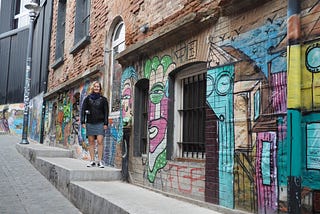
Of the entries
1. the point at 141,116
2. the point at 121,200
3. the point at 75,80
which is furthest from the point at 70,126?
the point at 121,200

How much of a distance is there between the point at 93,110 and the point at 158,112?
2087 millimetres

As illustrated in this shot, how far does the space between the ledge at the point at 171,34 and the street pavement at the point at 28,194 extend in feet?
10.5

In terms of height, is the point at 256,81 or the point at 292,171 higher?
the point at 256,81

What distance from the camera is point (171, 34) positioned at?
253 inches

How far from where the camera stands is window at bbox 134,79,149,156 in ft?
25.7

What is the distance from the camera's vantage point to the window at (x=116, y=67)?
9.35 meters

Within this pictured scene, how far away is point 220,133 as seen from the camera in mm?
5152

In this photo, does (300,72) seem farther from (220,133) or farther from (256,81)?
(220,133)

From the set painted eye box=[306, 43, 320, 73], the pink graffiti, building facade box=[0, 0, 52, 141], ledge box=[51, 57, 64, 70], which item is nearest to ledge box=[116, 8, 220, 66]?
the pink graffiti

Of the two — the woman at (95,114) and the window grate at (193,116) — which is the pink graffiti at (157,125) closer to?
the window grate at (193,116)

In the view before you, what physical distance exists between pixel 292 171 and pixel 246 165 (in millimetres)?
1037

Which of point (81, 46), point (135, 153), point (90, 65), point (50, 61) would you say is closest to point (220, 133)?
point (135, 153)

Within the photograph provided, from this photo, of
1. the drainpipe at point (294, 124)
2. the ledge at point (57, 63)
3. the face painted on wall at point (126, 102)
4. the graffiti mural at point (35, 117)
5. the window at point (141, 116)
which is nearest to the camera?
the drainpipe at point (294, 124)

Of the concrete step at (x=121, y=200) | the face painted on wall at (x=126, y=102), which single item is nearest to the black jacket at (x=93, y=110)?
the face painted on wall at (x=126, y=102)
